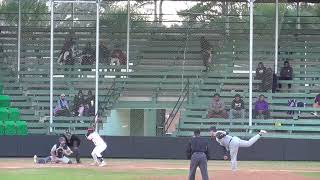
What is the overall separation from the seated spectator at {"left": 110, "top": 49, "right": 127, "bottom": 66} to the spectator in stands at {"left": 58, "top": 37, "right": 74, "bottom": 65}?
1.84m

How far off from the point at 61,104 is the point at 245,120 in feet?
24.4

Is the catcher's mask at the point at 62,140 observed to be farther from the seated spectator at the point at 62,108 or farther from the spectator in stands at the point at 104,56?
the spectator in stands at the point at 104,56

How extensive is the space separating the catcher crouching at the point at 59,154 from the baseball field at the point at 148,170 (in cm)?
46

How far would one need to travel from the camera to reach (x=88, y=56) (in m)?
36.5

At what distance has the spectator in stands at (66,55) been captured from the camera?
36156 mm

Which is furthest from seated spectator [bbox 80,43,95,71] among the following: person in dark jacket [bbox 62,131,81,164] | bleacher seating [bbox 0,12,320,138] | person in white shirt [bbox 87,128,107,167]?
person in white shirt [bbox 87,128,107,167]

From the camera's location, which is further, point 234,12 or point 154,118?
point 234,12

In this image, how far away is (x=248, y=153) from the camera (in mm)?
30531

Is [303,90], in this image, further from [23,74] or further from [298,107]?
[23,74]

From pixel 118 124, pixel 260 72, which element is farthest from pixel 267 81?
pixel 118 124

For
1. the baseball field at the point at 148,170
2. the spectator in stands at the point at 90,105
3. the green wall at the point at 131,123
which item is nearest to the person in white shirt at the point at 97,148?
the baseball field at the point at 148,170

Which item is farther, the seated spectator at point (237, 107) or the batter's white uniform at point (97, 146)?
the seated spectator at point (237, 107)

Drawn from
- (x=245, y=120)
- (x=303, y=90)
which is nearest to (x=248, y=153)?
(x=245, y=120)

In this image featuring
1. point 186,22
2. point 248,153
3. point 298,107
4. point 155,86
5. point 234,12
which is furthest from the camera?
point 234,12
